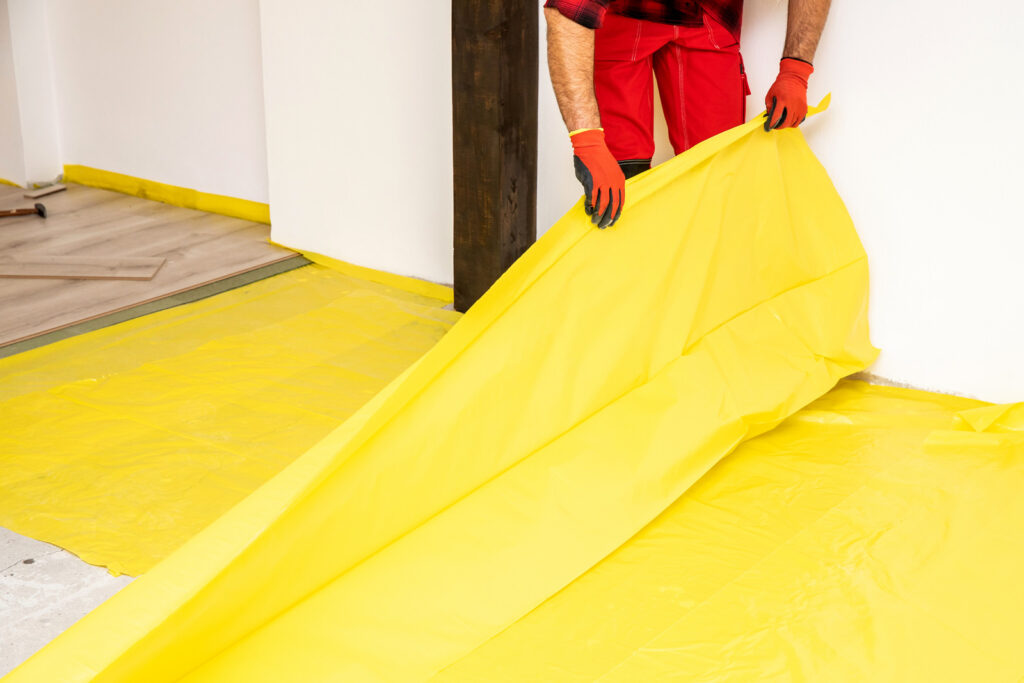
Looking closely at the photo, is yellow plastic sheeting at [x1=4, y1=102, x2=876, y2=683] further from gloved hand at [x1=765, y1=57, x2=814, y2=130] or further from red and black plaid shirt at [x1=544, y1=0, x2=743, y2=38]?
red and black plaid shirt at [x1=544, y1=0, x2=743, y2=38]

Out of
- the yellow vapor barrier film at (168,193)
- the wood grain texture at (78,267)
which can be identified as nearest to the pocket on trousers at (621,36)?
the wood grain texture at (78,267)

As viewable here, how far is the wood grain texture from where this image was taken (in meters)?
3.36

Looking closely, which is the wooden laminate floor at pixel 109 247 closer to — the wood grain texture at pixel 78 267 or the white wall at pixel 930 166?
the wood grain texture at pixel 78 267

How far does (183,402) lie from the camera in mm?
2506

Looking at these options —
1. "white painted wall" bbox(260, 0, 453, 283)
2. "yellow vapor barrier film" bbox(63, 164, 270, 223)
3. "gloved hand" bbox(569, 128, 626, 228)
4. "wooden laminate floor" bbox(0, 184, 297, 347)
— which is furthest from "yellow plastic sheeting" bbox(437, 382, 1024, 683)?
"yellow vapor barrier film" bbox(63, 164, 270, 223)

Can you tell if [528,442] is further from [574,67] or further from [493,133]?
[493,133]

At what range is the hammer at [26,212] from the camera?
3.96 meters

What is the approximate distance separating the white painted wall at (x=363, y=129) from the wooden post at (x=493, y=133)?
22 centimetres

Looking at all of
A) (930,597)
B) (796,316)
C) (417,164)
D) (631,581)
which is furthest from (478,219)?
(930,597)

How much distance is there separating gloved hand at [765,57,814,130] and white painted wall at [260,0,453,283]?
1.12 metres

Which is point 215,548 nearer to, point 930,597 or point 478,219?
point 930,597

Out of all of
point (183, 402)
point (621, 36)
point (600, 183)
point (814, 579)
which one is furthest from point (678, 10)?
point (183, 402)

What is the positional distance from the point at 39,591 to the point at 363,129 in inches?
76.4

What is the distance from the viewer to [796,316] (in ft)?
7.54
